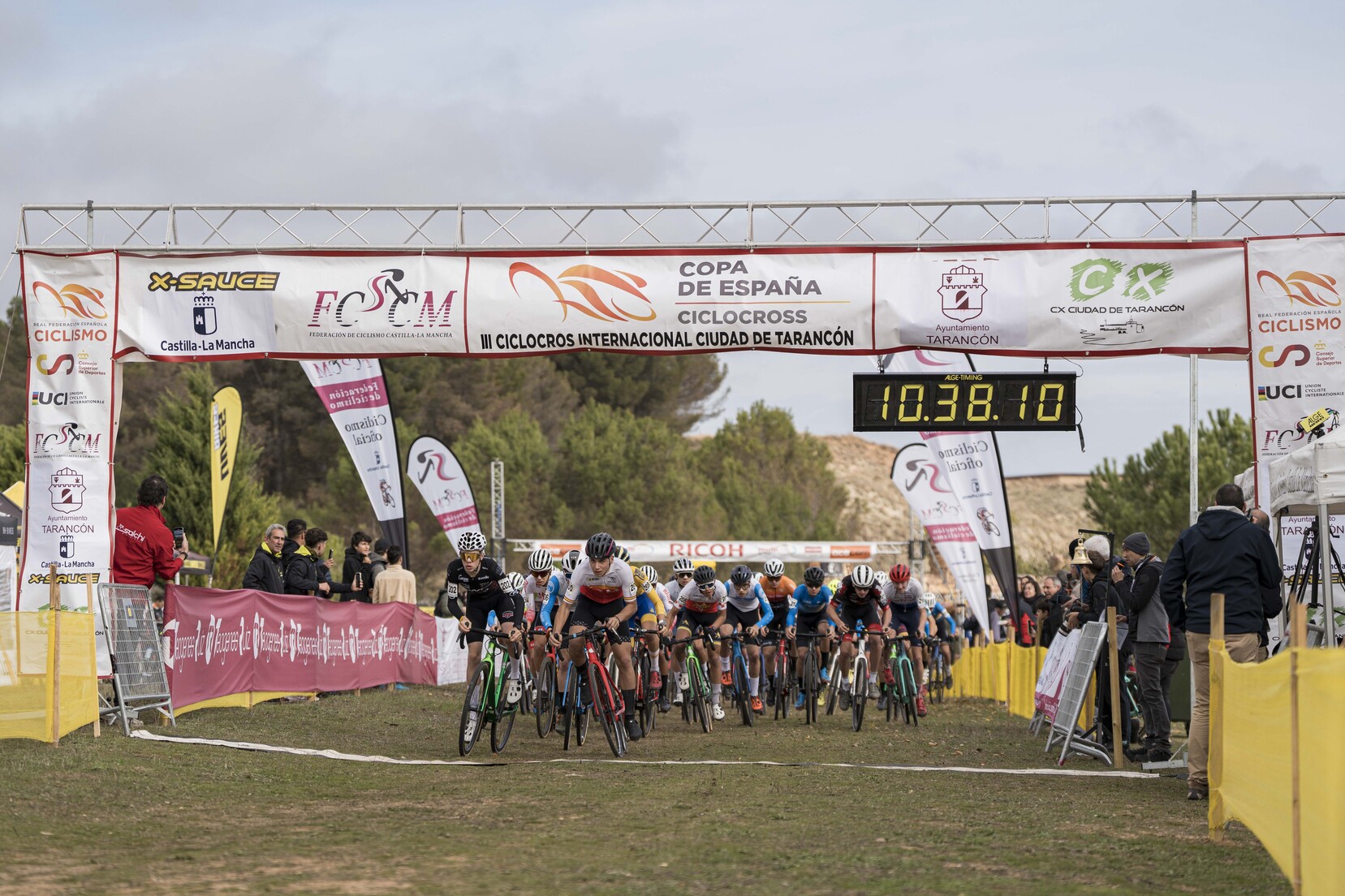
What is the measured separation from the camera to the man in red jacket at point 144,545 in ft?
44.5


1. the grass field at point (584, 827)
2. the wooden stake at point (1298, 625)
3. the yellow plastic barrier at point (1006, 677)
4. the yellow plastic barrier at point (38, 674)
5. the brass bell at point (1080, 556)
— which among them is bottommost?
the yellow plastic barrier at point (1006, 677)

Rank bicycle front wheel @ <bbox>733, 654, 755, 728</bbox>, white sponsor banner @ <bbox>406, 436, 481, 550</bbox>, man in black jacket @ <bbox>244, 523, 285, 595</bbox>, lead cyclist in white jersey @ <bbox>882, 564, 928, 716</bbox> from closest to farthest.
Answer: bicycle front wheel @ <bbox>733, 654, 755, 728</bbox>, man in black jacket @ <bbox>244, 523, 285, 595</bbox>, lead cyclist in white jersey @ <bbox>882, 564, 928, 716</bbox>, white sponsor banner @ <bbox>406, 436, 481, 550</bbox>

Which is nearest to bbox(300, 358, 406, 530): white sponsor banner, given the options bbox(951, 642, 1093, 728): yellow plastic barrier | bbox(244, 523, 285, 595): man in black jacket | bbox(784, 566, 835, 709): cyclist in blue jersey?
bbox(244, 523, 285, 595): man in black jacket

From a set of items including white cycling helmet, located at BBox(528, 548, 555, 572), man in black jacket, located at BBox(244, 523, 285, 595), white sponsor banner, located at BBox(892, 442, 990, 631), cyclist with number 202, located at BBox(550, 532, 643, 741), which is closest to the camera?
cyclist with number 202, located at BBox(550, 532, 643, 741)

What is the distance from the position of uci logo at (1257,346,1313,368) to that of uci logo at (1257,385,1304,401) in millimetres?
207

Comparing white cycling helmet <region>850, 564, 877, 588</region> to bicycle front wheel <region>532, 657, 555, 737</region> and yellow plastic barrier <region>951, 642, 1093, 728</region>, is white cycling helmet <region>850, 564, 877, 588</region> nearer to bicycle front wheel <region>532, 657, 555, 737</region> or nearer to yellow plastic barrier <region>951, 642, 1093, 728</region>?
yellow plastic barrier <region>951, 642, 1093, 728</region>

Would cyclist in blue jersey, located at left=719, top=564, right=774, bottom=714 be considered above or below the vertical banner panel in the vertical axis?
below

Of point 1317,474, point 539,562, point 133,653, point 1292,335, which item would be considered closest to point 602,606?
point 539,562

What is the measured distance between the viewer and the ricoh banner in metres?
14.7

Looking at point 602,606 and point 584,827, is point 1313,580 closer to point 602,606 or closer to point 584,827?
point 602,606

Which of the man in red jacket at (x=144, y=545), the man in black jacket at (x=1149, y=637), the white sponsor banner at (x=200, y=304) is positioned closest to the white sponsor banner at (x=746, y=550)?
the white sponsor banner at (x=200, y=304)

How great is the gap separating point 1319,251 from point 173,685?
1119 cm

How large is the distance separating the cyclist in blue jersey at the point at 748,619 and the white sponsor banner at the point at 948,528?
31.2 feet

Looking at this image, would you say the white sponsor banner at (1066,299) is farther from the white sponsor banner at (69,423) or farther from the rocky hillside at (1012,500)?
the rocky hillside at (1012,500)
